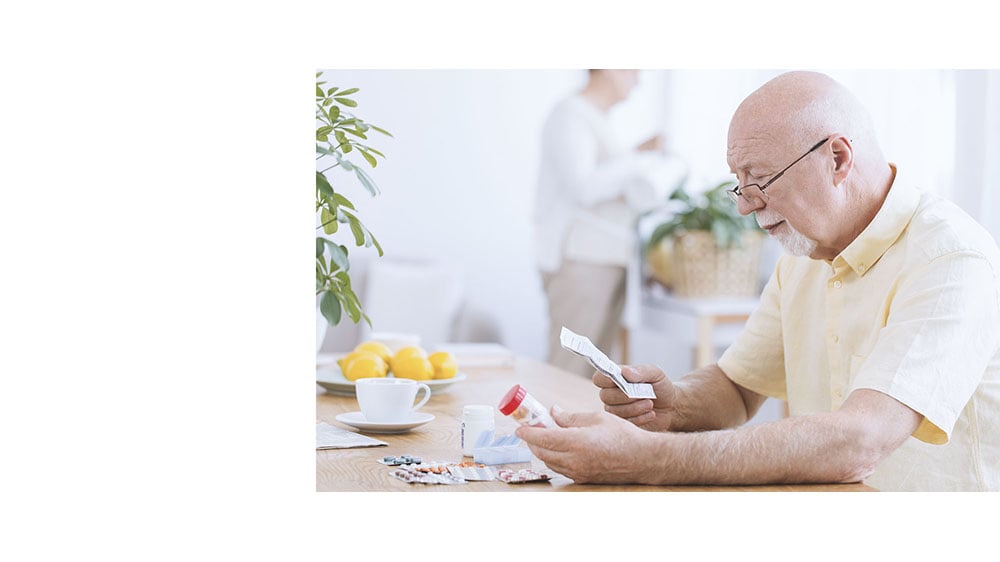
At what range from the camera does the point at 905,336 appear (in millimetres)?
1167

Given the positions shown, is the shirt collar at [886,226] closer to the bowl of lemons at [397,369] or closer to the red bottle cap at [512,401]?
the red bottle cap at [512,401]

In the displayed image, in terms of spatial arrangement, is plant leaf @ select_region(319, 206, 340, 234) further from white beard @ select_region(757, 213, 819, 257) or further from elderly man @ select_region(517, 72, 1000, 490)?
white beard @ select_region(757, 213, 819, 257)

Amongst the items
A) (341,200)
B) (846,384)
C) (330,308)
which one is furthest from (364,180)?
(846,384)

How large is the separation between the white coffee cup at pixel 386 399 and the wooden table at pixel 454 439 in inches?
1.2

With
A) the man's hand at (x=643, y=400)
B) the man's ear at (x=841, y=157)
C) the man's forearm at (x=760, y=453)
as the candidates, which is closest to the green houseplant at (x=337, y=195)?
the man's hand at (x=643, y=400)

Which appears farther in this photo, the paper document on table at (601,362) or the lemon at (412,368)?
the lemon at (412,368)

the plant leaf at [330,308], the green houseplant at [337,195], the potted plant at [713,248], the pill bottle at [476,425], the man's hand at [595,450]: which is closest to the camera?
the man's hand at [595,450]

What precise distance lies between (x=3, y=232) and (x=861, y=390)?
3.09 feet

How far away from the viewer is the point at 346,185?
2.19 m

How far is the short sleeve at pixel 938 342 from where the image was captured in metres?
1.14

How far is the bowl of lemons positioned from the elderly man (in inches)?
16.9

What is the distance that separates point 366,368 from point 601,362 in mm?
634

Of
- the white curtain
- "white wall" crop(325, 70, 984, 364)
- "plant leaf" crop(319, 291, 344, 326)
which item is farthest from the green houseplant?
"white wall" crop(325, 70, 984, 364)

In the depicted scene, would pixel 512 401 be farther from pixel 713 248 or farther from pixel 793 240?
pixel 713 248
